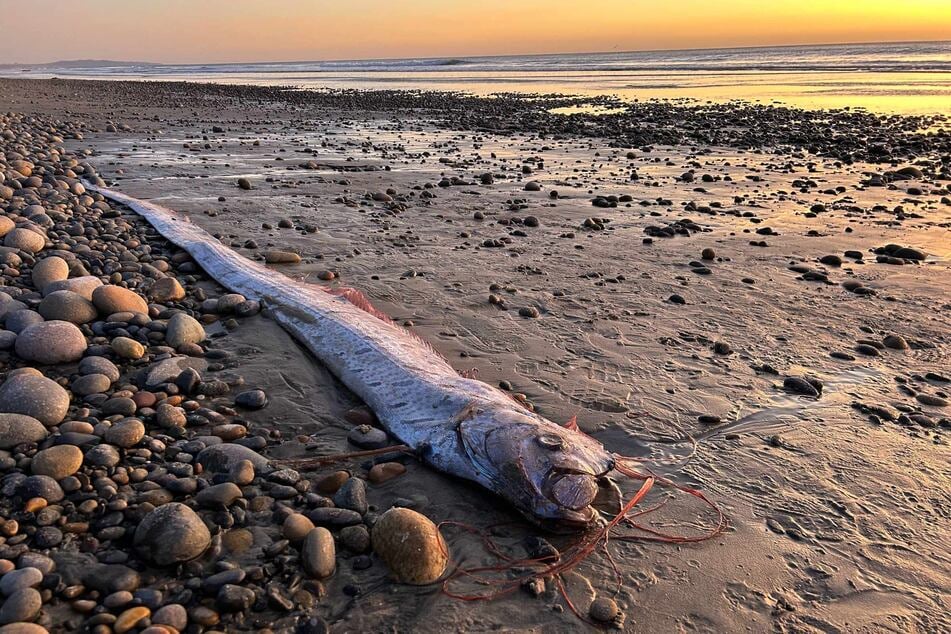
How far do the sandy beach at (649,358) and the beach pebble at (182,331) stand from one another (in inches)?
6.5

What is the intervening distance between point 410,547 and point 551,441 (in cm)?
87

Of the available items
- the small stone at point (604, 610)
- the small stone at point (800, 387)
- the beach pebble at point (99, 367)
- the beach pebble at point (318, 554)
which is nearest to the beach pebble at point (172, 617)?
the beach pebble at point (318, 554)

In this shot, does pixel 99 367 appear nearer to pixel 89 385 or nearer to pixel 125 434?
pixel 89 385

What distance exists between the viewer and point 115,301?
5.13 metres

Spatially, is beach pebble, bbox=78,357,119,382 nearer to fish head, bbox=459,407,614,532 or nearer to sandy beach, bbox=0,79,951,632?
sandy beach, bbox=0,79,951,632

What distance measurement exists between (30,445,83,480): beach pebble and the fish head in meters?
2.02

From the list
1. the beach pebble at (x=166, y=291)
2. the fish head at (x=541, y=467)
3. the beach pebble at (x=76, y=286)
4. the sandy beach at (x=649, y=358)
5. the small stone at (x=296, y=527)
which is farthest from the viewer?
the beach pebble at (x=166, y=291)

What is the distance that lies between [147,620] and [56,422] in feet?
5.90

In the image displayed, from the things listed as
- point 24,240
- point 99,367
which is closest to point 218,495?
point 99,367

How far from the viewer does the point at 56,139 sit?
16094 mm

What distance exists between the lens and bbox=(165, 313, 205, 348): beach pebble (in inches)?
193

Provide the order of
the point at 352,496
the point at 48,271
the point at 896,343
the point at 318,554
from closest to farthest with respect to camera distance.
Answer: the point at 318,554, the point at 352,496, the point at 896,343, the point at 48,271

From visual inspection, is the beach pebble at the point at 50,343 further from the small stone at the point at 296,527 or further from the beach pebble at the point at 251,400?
the small stone at the point at 296,527

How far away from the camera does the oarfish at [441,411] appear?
3146 millimetres
